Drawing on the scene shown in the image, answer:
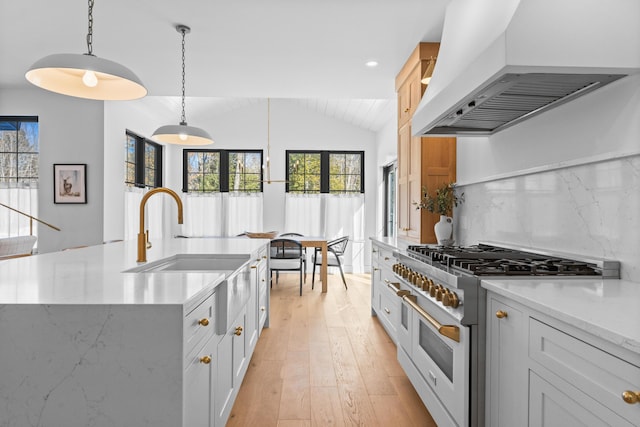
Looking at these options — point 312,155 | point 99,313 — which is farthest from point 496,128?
point 312,155

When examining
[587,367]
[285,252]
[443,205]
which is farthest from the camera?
[285,252]

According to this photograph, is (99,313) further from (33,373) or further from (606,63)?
(606,63)

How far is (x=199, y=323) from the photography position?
1.32m

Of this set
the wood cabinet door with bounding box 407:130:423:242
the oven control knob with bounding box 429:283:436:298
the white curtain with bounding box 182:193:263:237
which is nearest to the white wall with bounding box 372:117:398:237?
the white curtain with bounding box 182:193:263:237

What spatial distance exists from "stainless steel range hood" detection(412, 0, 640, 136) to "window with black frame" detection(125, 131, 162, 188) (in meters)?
5.09

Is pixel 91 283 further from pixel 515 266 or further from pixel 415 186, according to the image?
pixel 415 186

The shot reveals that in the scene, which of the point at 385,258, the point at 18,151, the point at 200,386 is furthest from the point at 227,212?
the point at 200,386

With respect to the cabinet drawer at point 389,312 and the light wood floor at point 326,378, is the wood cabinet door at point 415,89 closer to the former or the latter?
the cabinet drawer at point 389,312

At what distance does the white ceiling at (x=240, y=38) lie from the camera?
282 centimetres

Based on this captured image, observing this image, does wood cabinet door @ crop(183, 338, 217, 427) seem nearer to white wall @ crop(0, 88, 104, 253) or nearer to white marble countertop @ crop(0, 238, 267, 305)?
white marble countertop @ crop(0, 238, 267, 305)

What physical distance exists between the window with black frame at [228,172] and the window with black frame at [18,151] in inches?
98.6

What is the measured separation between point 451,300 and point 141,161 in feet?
18.4

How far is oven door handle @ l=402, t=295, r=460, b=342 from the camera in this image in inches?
62.6

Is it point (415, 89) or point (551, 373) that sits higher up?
point (415, 89)
